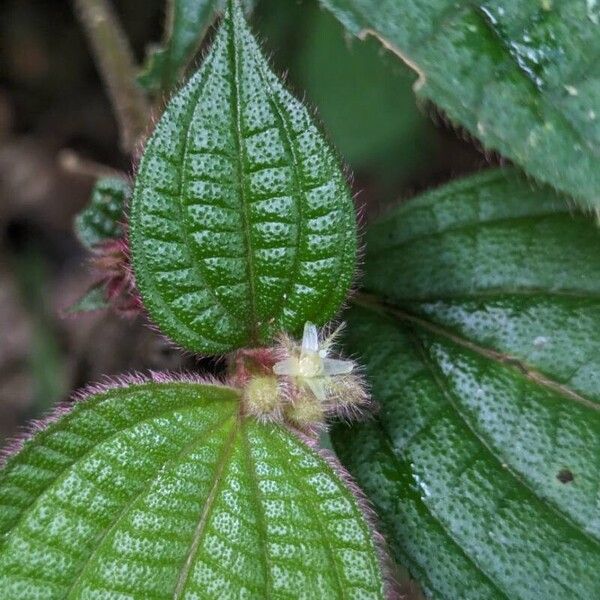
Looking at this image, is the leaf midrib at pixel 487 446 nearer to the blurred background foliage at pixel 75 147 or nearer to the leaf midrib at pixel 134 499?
the leaf midrib at pixel 134 499

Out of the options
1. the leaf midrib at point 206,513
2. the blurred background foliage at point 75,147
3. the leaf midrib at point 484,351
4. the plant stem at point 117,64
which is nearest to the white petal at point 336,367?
the leaf midrib at point 206,513

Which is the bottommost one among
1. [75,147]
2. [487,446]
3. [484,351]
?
[487,446]

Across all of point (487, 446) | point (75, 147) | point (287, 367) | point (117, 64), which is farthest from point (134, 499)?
point (75, 147)

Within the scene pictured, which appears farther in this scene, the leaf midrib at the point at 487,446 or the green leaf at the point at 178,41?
the green leaf at the point at 178,41

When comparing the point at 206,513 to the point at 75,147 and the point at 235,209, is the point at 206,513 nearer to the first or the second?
the point at 235,209

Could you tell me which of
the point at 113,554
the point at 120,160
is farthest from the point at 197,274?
the point at 120,160

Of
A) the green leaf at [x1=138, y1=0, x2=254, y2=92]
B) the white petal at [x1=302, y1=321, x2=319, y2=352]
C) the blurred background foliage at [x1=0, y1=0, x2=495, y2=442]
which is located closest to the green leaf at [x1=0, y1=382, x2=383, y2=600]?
the white petal at [x1=302, y1=321, x2=319, y2=352]
